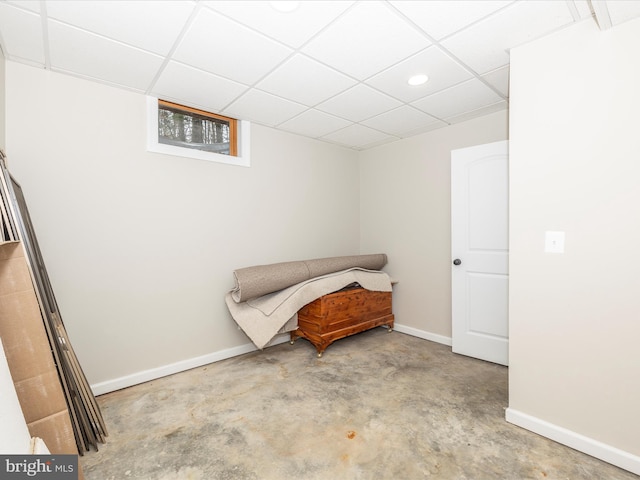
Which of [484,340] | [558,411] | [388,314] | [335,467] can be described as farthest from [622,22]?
[388,314]

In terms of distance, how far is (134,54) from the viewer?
2.09 m

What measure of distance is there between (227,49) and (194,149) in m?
1.20

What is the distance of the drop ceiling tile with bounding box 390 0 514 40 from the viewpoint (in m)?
1.64

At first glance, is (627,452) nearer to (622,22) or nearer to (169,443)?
(622,22)

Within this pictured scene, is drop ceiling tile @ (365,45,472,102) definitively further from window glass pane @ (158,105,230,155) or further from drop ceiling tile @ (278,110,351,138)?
window glass pane @ (158,105,230,155)

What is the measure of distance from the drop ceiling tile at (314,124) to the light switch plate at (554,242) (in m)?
2.22

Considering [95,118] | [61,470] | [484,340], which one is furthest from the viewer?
[484,340]

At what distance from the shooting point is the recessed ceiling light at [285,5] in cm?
162

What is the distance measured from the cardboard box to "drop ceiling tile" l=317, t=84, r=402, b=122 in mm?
2489

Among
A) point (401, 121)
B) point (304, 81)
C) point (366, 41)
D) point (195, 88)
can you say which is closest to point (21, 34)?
point (195, 88)

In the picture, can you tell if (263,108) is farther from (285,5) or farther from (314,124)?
(285,5)

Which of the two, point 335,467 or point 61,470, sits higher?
point 61,470

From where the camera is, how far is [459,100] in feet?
9.32

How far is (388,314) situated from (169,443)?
277cm
